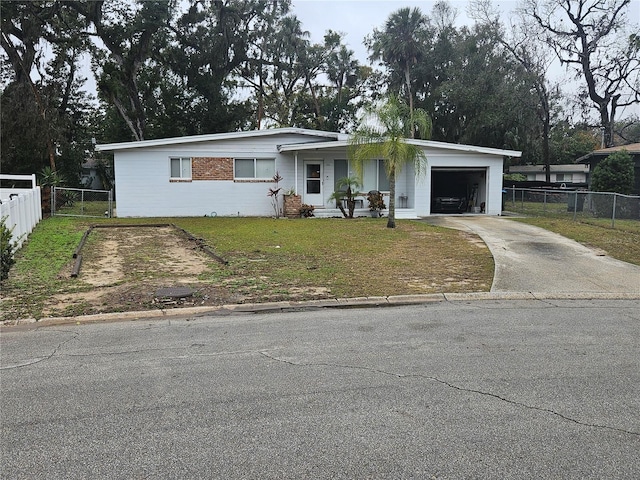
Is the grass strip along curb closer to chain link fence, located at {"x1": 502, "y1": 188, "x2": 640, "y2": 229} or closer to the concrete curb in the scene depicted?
the concrete curb

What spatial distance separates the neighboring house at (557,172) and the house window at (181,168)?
35765mm

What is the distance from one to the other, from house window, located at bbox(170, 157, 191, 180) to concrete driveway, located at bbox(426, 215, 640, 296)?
11279 mm

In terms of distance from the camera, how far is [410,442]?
3303mm

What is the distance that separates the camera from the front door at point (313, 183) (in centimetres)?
2156

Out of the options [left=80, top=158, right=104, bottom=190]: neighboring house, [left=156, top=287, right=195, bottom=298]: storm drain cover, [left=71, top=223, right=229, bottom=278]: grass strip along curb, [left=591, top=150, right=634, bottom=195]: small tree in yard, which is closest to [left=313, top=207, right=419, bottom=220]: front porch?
[left=71, top=223, right=229, bottom=278]: grass strip along curb

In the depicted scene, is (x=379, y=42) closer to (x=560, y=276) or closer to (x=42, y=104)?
(x=42, y=104)

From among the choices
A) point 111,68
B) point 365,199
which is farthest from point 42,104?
point 365,199

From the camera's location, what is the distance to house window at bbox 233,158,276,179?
21.0 m

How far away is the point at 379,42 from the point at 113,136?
2053 centimetres

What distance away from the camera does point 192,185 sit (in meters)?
20.7

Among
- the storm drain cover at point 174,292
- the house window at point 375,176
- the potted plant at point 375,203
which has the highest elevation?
the house window at point 375,176

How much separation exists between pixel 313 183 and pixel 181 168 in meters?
5.28

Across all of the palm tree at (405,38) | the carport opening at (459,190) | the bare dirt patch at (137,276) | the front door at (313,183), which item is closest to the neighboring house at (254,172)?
the front door at (313,183)

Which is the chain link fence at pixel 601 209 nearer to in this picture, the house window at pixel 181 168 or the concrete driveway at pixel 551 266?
the concrete driveway at pixel 551 266
